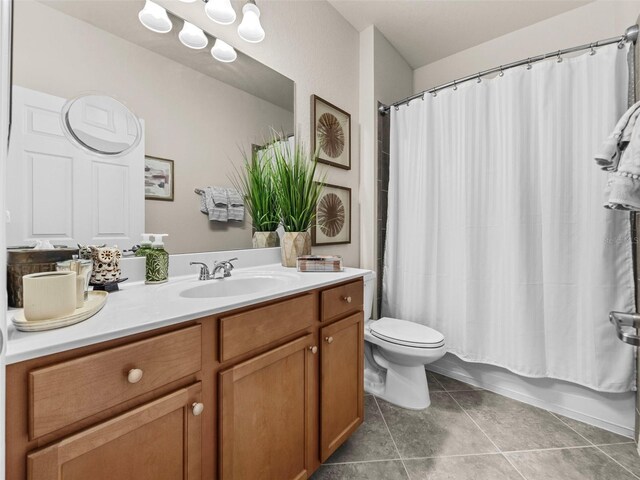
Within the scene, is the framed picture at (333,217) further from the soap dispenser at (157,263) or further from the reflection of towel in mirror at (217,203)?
the soap dispenser at (157,263)

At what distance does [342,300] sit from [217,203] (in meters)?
0.74

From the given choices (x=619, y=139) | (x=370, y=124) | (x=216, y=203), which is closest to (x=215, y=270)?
(x=216, y=203)

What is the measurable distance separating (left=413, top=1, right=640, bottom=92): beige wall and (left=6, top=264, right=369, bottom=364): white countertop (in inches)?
90.0

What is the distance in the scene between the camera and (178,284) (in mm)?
1098

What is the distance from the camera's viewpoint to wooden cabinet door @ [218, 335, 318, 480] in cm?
83

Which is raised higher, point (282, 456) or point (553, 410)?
point (282, 456)

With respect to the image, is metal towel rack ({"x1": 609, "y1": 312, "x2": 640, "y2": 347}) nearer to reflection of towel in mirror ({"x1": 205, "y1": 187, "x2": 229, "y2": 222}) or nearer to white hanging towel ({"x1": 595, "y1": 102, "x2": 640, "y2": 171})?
white hanging towel ({"x1": 595, "y1": 102, "x2": 640, "y2": 171})

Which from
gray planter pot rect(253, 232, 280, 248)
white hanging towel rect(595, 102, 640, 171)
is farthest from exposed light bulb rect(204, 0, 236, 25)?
white hanging towel rect(595, 102, 640, 171)

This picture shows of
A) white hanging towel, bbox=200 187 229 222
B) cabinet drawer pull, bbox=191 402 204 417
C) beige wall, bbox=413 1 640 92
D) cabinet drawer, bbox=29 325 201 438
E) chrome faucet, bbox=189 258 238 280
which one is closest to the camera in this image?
cabinet drawer, bbox=29 325 201 438

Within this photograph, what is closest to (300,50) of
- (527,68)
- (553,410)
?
(527,68)

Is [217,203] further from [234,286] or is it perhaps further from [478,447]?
[478,447]

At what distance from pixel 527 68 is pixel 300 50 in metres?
1.35

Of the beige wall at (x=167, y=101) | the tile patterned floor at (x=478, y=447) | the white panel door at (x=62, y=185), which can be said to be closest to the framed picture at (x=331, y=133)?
the beige wall at (x=167, y=101)

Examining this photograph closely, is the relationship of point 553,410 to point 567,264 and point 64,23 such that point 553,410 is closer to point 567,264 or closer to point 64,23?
point 567,264
